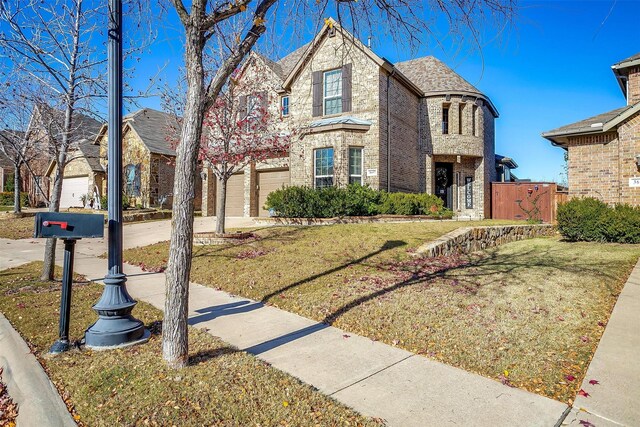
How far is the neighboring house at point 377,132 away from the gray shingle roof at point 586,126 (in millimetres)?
6040

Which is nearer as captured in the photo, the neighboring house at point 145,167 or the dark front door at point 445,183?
the dark front door at point 445,183

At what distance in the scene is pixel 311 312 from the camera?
5.41 m

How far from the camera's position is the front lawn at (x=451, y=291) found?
3965mm

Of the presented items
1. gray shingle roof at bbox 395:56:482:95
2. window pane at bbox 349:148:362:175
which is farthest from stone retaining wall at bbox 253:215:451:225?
gray shingle roof at bbox 395:56:482:95

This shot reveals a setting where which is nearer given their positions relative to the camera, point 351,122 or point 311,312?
point 311,312

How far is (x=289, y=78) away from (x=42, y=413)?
16874 millimetres

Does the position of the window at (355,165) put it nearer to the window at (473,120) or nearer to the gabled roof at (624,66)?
the window at (473,120)

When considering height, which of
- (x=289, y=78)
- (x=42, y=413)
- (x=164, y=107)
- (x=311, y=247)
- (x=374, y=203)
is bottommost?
(x=42, y=413)

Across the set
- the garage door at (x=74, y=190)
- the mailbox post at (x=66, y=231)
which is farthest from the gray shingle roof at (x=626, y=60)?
the garage door at (x=74, y=190)

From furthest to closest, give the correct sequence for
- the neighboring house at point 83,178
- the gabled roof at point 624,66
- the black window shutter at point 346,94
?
the neighboring house at point 83,178, the black window shutter at point 346,94, the gabled roof at point 624,66

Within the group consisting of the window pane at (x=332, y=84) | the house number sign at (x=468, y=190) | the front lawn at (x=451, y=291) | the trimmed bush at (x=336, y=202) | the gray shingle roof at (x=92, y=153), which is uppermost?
the window pane at (x=332, y=84)

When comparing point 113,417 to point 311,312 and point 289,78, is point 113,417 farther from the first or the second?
point 289,78

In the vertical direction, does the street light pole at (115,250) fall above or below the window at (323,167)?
below

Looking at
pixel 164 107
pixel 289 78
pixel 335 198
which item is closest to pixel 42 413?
pixel 164 107
